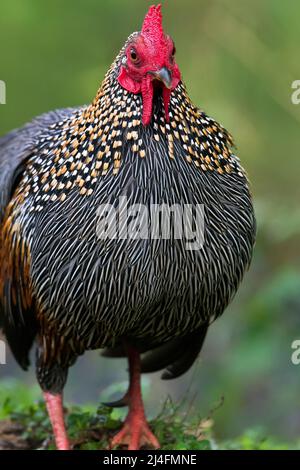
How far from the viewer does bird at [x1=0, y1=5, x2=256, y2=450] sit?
4.18 metres

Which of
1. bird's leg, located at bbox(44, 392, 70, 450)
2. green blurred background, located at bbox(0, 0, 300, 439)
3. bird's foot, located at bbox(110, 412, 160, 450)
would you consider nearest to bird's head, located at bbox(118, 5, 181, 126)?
bird's leg, located at bbox(44, 392, 70, 450)

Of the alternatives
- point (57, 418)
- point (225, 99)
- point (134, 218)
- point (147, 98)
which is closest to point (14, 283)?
point (57, 418)

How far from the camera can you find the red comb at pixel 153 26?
4126mm

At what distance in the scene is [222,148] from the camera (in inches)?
180

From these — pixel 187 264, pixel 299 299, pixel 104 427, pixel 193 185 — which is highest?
pixel 193 185

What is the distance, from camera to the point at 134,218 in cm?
415

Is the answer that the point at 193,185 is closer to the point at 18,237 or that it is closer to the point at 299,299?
the point at 18,237

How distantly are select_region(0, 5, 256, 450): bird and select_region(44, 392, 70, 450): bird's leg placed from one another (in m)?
0.30

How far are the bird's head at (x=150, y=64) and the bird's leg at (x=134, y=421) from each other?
1.68m

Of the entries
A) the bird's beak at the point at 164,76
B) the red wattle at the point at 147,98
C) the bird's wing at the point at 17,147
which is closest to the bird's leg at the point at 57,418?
the bird's wing at the point at 17,147

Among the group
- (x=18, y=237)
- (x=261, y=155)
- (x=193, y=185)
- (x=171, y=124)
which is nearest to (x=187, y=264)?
(x=193, y=185)

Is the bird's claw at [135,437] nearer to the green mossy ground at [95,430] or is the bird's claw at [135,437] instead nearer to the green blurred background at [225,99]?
the green mossy ground at [95,430]

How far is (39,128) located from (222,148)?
127 centimetres

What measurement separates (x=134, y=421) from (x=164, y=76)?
2149 millimetres
